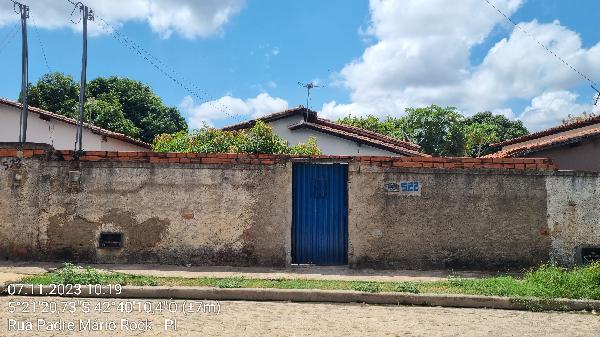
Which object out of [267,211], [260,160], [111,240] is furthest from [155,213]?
[260,160]

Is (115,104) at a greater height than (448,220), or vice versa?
(115,104)

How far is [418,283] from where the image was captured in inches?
331

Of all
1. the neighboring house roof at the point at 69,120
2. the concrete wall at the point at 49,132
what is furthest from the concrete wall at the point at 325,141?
the concrete wall at the point at 49,132

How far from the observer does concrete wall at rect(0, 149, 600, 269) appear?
9828 millimetres

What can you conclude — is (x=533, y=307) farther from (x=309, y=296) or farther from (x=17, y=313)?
(x=17, y=313)

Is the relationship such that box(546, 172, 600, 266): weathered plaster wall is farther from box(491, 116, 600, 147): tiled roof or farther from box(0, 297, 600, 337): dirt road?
box(491, 116, 600, 147): tiled roof

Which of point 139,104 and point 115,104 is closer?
point 115,104

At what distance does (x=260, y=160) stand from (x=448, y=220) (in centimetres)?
376

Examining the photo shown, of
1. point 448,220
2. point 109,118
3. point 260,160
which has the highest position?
point 109,118

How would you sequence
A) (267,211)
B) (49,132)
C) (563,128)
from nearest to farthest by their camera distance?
(267,211) → (563,128) → (49,132)

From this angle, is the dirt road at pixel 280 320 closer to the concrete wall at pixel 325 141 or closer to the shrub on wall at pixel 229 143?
the shrub on wall at pixel 229 143

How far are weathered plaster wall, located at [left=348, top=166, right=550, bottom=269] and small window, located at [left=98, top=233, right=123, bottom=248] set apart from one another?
441 cm

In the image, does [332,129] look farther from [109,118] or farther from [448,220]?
[109,118]

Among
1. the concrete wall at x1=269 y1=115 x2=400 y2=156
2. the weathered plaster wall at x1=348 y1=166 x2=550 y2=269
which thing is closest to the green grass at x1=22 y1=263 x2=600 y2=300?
the weathered plaster wall at x1=348 y1=166 x2=550 y2=269
